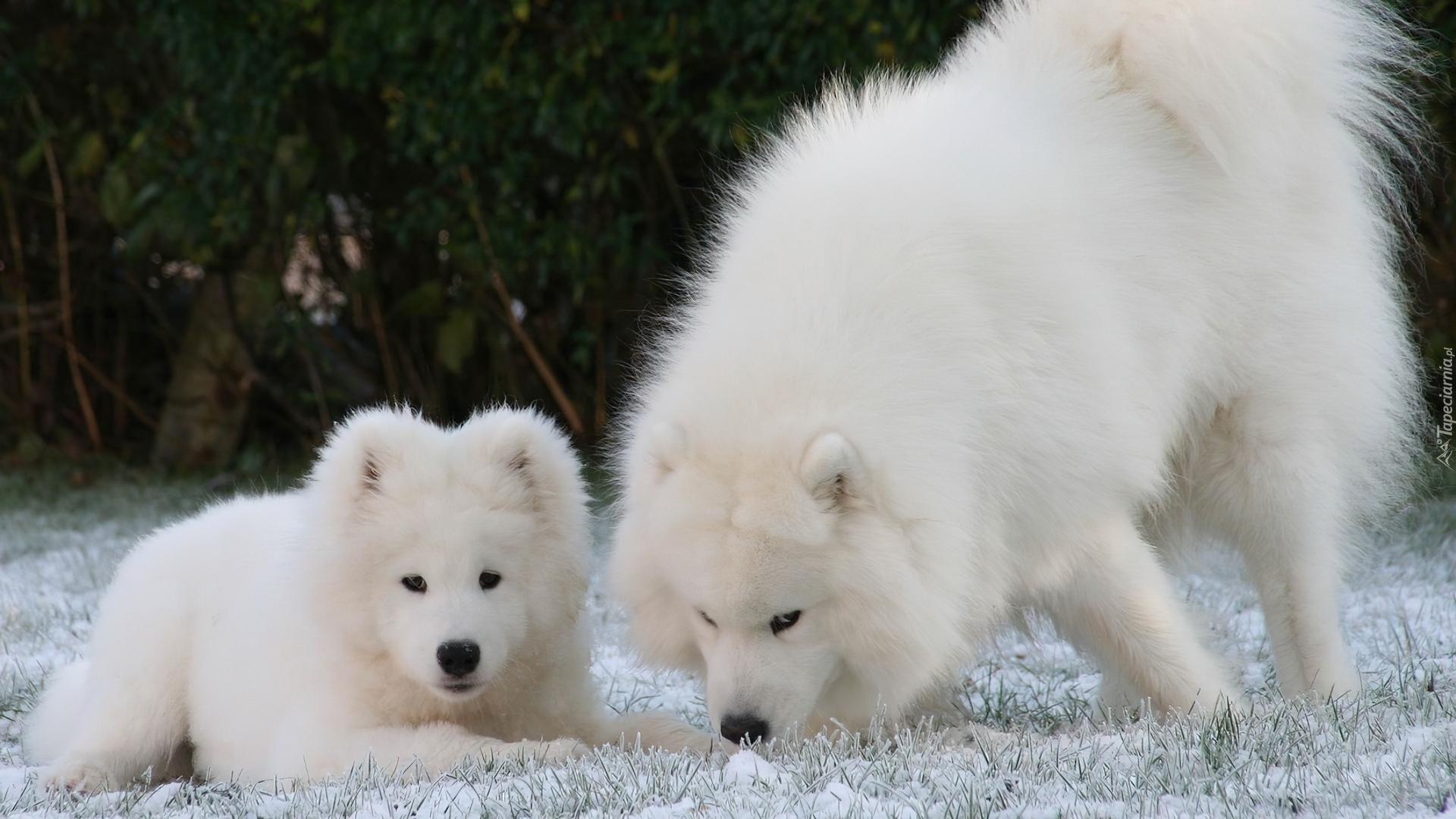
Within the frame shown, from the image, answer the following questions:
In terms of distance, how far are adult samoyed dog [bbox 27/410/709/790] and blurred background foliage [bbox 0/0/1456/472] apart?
3510 mm

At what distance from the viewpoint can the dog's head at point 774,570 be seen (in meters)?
2.72

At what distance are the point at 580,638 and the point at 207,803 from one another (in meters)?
0.90

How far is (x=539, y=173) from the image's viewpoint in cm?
764

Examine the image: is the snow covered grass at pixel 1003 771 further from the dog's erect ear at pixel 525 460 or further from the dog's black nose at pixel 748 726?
the dog's erect ear at pixel 525 460

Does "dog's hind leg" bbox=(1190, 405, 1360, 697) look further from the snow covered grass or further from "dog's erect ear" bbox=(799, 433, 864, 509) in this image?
"dog's erect ear" bbox=(799, 433, 864, 509)

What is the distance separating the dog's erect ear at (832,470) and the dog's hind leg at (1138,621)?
0.73 meters

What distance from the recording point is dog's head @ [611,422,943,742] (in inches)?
107

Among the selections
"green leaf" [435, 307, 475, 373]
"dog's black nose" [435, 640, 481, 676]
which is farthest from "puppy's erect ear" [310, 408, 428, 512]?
"green leaf" [435, 307, 475, 373]

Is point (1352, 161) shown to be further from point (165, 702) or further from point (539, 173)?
point (539, 173)

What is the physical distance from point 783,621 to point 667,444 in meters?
0.42

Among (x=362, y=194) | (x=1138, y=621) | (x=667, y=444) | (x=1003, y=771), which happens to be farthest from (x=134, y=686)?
(x=362, y=194)

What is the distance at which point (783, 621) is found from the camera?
9.25 feet

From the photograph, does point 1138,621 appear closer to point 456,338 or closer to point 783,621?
point 783,621

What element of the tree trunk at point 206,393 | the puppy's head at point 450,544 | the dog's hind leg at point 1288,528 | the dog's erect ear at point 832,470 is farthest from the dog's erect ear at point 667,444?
the tree trunk at point 206,393
